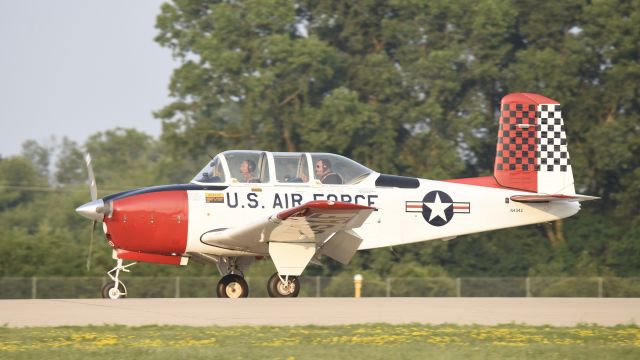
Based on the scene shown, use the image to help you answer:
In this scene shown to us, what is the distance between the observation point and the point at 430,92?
4084cm

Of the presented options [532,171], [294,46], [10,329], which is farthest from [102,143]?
[10,329]

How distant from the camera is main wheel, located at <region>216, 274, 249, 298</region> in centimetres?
1666

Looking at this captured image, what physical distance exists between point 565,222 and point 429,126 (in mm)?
6016

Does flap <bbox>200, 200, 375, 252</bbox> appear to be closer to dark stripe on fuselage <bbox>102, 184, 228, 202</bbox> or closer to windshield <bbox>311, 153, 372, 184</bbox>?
dark stripe on fuselage <bbox>102, 184, 228, 202</bbox>

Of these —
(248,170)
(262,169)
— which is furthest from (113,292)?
(262,169)

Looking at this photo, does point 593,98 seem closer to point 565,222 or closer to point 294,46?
point 565,222

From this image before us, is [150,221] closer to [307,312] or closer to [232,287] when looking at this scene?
[232,287]

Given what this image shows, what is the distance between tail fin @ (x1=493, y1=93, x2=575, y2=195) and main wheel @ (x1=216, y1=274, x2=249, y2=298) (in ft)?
15.6

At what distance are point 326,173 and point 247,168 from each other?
4.03 feet

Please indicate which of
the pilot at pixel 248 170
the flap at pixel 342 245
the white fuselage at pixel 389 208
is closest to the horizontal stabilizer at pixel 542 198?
the white fuselage at pixel 389 208

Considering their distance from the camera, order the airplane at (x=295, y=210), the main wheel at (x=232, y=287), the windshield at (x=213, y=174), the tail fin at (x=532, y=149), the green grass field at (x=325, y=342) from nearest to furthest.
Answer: the green grass field at (x=325, y=342) < the airplane at (x=295, y=210) < the main wheel at (x=232, y=287) < the windshield at (x=213, y=174) < the tail fin at (x=532, y=149)

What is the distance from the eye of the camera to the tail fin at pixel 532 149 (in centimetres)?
1852

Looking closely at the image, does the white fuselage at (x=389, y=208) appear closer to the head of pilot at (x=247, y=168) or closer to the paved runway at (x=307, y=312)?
the head of pilot at (x=247, y=168)

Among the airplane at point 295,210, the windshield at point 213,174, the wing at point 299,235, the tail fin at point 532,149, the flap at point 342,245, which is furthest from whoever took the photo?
the tail fin at point 532,149
